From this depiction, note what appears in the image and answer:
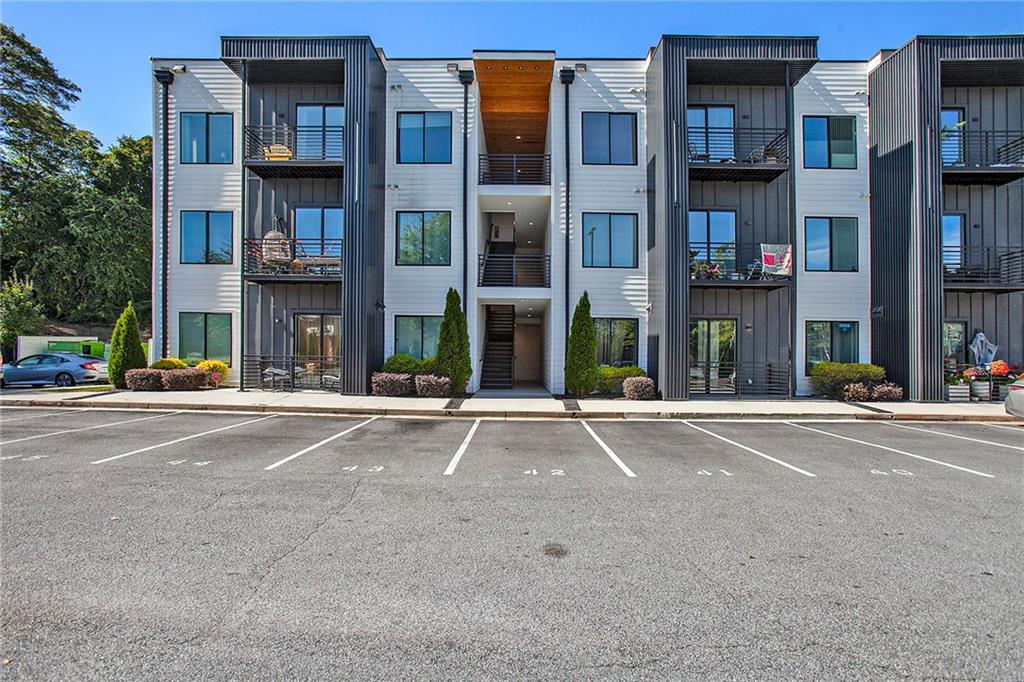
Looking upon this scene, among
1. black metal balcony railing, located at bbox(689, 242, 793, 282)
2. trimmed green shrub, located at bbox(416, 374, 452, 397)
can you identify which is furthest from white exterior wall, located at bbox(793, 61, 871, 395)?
trimmed green shrub, located at bbox(416, 374, 452, 397)

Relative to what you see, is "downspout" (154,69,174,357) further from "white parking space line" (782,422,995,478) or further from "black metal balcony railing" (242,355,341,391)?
"white parking space line" (782,422,995,478)

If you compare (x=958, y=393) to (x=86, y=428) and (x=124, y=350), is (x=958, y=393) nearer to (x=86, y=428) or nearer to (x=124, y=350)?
(x=86, y=428)

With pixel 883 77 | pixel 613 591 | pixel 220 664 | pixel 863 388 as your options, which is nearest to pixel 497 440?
pixel 613 591

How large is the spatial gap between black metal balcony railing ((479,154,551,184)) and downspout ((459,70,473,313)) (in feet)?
2.18

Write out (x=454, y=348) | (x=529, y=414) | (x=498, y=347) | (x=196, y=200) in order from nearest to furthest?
1. (x=529, y=414)
2. (x=454, y=348)
3. (x=196, y=200)
4. (x=498, y=347)

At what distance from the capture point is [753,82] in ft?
52.9

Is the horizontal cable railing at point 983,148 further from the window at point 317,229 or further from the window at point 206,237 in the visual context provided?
the window at point 206,237

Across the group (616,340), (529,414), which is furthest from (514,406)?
(616,340)

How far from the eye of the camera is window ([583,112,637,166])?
16.5 m

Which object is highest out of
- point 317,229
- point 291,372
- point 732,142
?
point 732,142

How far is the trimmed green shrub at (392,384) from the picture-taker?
14.7 m

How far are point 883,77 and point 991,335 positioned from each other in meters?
9.30

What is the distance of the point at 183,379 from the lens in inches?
589

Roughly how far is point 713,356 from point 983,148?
37.8 ft
